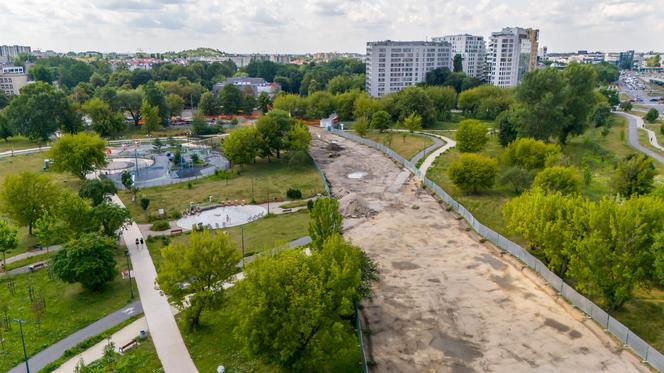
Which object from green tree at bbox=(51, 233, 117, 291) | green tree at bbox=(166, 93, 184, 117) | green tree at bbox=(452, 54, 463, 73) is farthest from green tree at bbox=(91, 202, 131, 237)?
green tree at bbox=(452, 54, 463, 73)

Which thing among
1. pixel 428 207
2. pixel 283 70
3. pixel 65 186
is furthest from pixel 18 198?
pixel 283 70

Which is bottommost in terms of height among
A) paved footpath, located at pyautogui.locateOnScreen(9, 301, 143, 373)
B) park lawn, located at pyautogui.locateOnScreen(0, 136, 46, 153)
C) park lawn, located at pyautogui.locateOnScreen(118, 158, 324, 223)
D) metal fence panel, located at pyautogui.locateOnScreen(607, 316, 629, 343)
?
paved footpath, located at pyautogui.locateOnScreen(9, 301, 143, 373)

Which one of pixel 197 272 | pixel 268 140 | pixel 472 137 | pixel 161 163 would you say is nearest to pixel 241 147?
pixel 268 140

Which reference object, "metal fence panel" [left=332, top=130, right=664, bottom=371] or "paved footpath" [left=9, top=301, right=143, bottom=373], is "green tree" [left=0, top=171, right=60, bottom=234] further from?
"metal fence panel" [left=332, top=130, right=664, bottom=371]

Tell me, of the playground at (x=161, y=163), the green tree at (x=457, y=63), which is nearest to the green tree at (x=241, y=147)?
the playground at (x=161, y=163)

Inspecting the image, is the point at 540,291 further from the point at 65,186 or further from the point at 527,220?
the point at 65,186

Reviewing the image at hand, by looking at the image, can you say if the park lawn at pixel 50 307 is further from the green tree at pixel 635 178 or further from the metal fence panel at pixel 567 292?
the green tree at pixel 635 178

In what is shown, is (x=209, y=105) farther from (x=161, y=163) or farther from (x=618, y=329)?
(x=618, y=329)
